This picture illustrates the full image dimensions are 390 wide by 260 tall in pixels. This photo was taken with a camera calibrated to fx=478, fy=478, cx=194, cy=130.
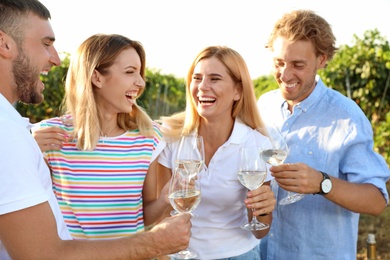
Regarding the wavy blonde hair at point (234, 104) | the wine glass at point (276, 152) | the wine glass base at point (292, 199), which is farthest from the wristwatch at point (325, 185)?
the wavy blonde hair at point (234, 104)

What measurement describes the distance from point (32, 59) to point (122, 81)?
85 cm

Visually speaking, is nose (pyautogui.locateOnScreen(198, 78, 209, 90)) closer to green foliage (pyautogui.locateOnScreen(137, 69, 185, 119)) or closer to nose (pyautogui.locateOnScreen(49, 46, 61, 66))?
nose (pyautogui.locateOnScreen(49, 46, 61, 66))

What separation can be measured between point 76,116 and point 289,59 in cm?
138

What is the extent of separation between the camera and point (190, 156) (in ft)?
7.82

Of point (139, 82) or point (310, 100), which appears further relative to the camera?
point (310, 100)

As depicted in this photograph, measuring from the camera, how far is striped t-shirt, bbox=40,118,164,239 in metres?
2.71

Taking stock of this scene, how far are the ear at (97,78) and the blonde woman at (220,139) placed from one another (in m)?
0.49

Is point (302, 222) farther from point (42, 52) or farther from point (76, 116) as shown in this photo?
point (42, 52)

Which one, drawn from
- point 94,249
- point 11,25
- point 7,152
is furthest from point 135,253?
point 11,25

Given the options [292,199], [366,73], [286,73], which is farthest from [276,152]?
[366,73]

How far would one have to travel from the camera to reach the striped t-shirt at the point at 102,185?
271 cm

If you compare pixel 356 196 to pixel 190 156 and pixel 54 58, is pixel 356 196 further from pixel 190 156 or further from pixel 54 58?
pixel 54 58

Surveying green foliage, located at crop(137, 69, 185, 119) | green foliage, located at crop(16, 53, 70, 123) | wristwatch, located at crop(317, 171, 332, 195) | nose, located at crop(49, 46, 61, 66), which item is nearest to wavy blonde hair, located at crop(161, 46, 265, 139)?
wristwatch, located at crop(317, 171, 332, 195)

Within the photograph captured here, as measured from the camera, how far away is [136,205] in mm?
2795
